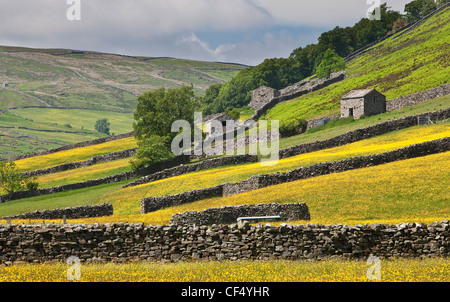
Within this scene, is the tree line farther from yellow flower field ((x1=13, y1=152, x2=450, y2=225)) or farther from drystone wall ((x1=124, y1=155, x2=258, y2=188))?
yellow flower field ((x1=13, y1=152, x2=450, y2=225))

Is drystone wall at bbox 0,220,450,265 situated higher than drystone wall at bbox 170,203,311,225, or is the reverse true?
drystone wall at bbox 170,203,311,225

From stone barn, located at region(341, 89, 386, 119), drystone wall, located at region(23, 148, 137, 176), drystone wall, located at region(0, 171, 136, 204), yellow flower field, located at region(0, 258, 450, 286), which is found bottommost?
yellow flower field, located at region(0, 258, 450, 286)

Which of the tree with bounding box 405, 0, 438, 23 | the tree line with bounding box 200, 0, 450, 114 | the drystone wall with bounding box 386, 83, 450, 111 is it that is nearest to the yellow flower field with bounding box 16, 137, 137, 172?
the tree line with bounding box 200, 0, 450, 114

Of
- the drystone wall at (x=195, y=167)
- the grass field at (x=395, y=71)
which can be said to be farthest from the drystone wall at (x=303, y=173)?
the grass field at (x=395, y=71)

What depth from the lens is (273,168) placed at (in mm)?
53688

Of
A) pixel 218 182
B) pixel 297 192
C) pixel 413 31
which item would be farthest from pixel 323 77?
pixel 297 192

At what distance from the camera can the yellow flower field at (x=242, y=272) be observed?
1538cm

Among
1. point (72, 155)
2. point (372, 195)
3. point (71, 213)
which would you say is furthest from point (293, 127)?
point (72, 155)

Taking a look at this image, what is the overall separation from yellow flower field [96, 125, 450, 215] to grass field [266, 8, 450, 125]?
30.9m

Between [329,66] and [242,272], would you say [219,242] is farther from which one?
[329,66]

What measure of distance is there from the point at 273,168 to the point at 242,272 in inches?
1482

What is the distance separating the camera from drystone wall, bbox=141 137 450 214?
4566cm

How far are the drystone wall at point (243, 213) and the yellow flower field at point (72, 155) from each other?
79.0 m
